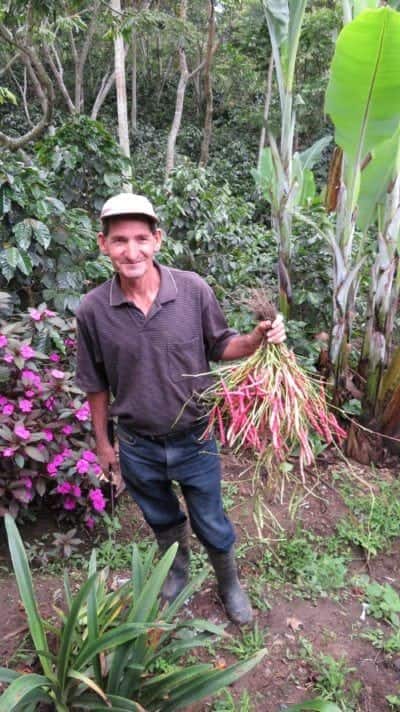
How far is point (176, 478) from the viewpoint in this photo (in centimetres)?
193

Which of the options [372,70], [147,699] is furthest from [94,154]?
[147,699]

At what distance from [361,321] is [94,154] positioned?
2545mm

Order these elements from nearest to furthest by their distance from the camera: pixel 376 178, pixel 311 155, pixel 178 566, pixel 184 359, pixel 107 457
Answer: pixel 184 359 → pixel 107 457 → pixel 178 566 → pixel 376 178 → pixel 311 155

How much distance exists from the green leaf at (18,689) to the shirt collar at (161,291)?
113cm

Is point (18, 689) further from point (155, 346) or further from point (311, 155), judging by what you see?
point (311, 155)

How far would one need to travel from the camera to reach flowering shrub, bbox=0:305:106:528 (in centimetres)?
238

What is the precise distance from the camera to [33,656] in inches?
76.3

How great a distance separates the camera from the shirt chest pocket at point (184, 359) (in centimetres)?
174

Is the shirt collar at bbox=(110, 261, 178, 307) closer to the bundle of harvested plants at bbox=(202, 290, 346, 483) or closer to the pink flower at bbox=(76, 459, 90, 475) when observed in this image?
the bundle of harvested plants at bbox=(202, 290, 346, 483)

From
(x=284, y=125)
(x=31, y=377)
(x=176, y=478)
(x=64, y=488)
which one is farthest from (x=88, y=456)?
(x=284, y=125)

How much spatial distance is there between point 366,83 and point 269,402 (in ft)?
6.73

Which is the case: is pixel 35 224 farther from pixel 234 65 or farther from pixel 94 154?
pixel 234 65

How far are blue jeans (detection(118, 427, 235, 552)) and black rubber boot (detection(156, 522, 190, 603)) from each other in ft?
0.29

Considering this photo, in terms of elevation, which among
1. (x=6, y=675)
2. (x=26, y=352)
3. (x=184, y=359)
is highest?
(x=184, y=359)
